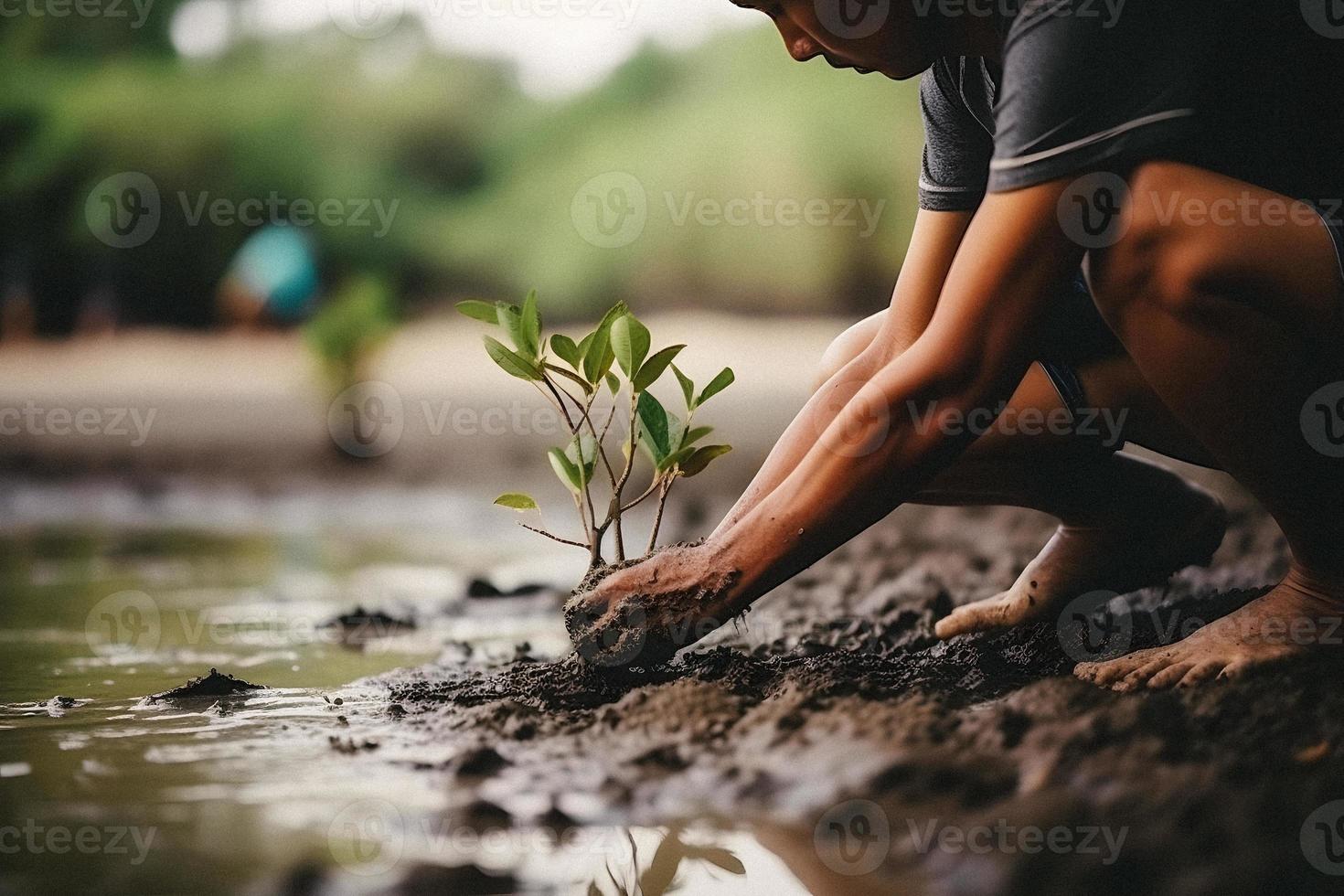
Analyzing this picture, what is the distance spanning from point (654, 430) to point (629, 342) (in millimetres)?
142

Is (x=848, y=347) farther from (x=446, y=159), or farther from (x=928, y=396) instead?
(x=446, y=159)

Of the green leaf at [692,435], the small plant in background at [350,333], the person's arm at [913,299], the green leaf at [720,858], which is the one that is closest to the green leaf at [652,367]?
the green leaf at [692,435]

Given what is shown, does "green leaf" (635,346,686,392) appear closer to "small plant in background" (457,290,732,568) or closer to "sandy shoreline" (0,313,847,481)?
"small plant in background" (457,290,732,568)

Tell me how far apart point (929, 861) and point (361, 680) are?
3.76 ft

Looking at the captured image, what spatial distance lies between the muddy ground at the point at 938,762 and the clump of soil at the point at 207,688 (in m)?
0.28

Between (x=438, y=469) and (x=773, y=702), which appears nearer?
(x=773, y=702)

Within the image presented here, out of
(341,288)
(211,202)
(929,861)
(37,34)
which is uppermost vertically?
(37,34)

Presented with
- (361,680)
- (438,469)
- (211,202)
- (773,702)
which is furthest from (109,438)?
(773,702)

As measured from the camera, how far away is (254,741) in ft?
4.87

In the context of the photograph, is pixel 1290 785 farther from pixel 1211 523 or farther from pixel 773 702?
pixel 1211 523

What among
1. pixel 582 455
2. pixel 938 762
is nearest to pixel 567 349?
pixel 582 455

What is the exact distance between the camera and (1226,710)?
1310 mm

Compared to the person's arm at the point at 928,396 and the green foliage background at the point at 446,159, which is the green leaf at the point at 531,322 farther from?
the green foliage background at the point at 446,159

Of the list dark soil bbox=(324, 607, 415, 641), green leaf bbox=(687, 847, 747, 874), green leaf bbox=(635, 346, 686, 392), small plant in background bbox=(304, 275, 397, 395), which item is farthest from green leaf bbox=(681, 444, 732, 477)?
small plant in background bbox=(304, 275, 397, 395)
